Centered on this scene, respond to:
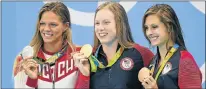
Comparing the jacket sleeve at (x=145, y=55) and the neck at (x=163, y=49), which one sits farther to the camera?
the jacket sleeve at (x=145, y=55)

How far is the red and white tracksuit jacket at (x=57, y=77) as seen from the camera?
6.81ft

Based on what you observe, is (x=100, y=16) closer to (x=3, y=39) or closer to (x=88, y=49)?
(x=88, y=49)

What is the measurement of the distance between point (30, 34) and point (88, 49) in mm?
561

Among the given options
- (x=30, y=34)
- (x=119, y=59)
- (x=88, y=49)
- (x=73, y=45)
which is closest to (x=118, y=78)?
(x=119, y=59)

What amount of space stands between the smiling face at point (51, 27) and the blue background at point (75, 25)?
0.35 meters

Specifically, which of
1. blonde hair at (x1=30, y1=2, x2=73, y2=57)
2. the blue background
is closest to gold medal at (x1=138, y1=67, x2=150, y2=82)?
blonde hair at (x1=30, y1=2, x2=73, y2=57)

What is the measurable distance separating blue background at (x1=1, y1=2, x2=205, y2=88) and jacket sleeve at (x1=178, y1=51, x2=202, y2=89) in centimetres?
71

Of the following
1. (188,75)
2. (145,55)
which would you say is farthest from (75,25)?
(188,75)

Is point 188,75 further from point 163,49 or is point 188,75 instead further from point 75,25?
point 75,25

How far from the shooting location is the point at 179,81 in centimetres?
173

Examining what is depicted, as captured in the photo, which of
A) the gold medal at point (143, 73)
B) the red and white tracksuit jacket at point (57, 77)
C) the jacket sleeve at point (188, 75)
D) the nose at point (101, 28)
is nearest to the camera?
the jacket sleeve at point (188, 75)

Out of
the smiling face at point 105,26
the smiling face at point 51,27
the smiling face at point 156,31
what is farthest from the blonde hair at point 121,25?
the smiling face at point 51,27

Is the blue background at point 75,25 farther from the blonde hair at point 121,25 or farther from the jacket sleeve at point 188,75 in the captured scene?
the jacket sleeve at point 188,75

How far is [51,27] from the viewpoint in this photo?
2.08 m
